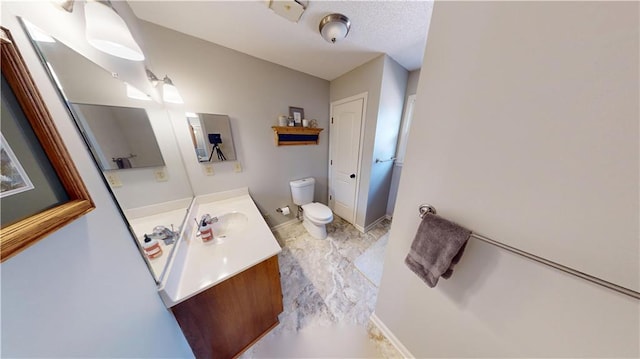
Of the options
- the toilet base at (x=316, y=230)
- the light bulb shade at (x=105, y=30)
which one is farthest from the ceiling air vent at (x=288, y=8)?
the toilet base at (x=316, y=230)

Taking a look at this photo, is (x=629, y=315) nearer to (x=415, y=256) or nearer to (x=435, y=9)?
(x=415, y=256)

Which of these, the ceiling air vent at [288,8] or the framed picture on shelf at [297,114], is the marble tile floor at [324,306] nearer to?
the framed picture on shelf at [297,114]

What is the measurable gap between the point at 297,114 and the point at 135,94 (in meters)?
1.27

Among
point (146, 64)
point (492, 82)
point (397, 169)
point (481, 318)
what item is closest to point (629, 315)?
point (481, 318)

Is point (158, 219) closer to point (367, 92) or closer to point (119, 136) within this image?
point (119, 136)

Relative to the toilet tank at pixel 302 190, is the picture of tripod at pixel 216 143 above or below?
above

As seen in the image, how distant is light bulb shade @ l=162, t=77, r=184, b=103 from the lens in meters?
1.21

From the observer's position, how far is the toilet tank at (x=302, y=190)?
202 centimetres

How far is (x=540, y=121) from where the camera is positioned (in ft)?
1.49

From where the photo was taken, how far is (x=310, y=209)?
197 cm

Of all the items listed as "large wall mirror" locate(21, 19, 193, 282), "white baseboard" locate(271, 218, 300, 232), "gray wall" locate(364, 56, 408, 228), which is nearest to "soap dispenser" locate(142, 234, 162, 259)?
"large wall mirror" locate(21, 19, 193, 282)

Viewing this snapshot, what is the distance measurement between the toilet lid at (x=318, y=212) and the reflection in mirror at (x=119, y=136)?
1387mm

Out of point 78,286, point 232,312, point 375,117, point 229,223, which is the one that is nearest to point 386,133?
point 375,117

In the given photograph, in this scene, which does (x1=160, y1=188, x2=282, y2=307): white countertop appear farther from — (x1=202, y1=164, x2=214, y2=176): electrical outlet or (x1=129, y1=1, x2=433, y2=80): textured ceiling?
(x1=129, y1=1, x2=433, y2=80): textured ceiling
